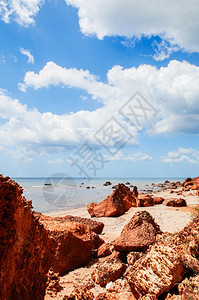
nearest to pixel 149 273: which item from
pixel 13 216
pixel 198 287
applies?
pixel 198 287

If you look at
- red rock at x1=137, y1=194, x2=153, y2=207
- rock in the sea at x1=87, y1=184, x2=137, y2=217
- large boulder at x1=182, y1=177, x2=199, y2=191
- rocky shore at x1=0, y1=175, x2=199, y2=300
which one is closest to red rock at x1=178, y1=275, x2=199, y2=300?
rocky shore at x1=0, y1=175, x2=199, y2=300

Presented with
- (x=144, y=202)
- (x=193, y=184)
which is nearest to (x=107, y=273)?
(x=144, y=202)

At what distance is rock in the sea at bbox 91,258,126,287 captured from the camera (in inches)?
175

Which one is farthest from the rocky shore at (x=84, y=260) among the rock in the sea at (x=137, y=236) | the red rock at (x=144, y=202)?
the red rock at (x=144, y=202)

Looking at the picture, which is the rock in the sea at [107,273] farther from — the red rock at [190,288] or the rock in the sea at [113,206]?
the rock in the sea at [113,206]

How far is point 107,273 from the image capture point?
4496mm

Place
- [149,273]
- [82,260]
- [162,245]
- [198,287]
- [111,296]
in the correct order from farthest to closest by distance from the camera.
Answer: [82,260], [111,296], [162,245], [149,273], [198,287]

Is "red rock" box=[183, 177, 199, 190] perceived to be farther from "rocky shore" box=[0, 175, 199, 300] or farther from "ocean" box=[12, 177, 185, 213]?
"rocky shore" box=[0, 175, 199, 300]

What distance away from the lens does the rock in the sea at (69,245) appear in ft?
17.2

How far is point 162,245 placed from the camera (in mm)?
3518

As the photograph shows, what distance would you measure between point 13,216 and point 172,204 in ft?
43.9

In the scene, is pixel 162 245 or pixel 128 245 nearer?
pixel 162 245

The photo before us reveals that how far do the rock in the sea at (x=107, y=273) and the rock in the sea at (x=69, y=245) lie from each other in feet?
3.12

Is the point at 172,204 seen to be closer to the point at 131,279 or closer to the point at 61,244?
the point at 61,244
